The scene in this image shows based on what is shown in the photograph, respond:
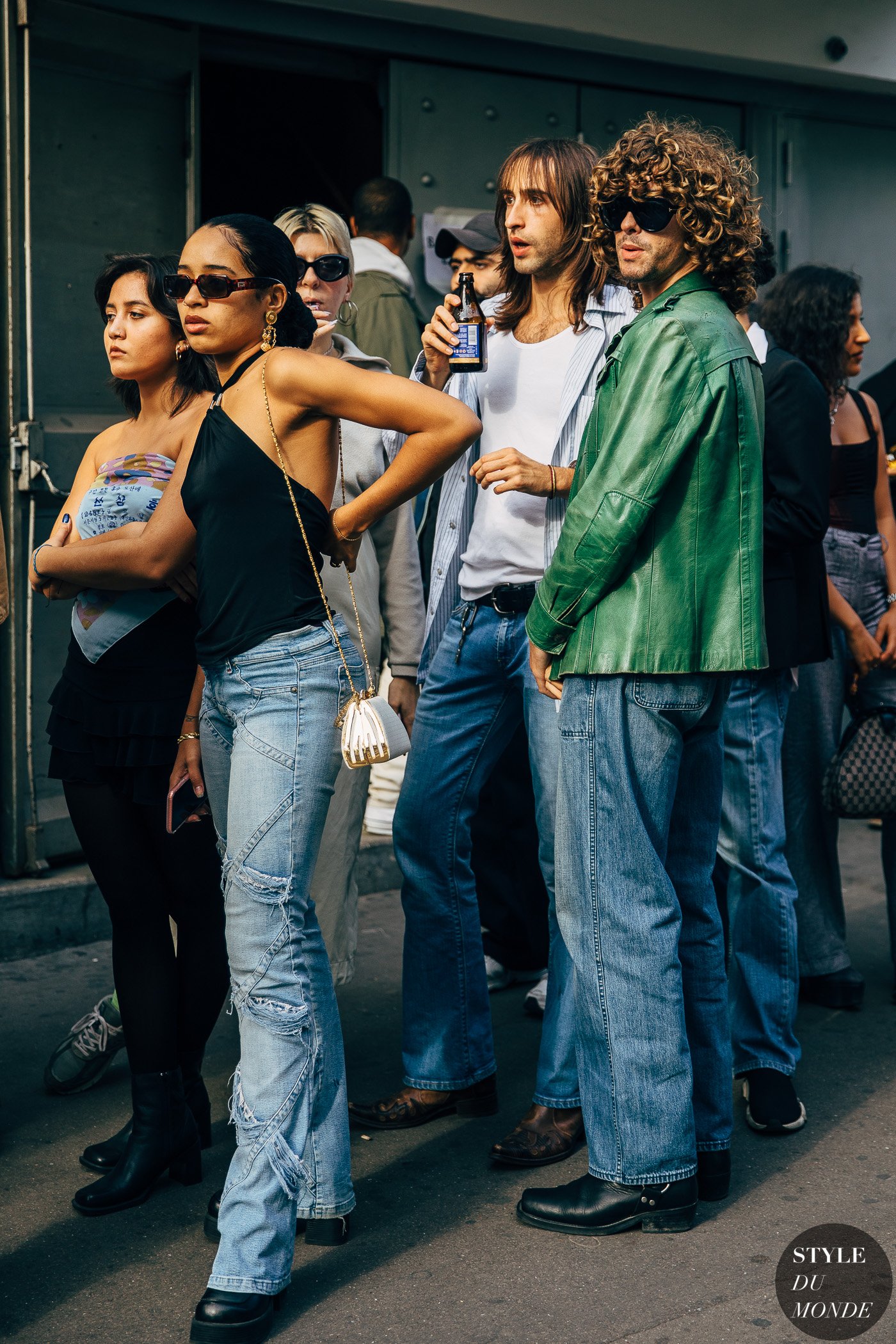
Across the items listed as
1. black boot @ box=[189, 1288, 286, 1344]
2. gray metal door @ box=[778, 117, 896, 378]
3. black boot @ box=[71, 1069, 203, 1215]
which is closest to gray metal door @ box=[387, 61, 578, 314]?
gray metal door @ box=[778, 117, 896, 378]

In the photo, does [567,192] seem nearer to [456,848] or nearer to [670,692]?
[670,692]

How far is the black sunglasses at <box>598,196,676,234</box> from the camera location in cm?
290

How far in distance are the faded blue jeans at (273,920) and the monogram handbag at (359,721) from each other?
0.03m

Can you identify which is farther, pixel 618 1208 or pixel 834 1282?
pixel 618 1208

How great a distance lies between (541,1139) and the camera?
3371 millimetres

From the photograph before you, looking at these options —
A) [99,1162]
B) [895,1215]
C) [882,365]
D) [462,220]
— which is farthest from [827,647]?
[882,365]

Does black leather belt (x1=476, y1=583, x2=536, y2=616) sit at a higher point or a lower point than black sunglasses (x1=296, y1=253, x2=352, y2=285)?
lower

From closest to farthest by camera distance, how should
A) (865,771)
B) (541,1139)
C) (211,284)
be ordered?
1. (211,284)
2. (541,1139)
3. (865,771)

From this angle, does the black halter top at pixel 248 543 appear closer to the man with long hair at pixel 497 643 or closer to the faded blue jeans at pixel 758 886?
the man with long hair at pixel 497 643

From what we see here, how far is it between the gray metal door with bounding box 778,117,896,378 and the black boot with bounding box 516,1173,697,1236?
4861mm

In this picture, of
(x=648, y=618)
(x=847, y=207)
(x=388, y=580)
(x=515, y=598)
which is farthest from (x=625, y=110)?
(x=648, y=618)

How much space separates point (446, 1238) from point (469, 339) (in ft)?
6.28

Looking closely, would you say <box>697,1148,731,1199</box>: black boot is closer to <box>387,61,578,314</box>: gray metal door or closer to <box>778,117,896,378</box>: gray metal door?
<box>387,61,578,314</box>: gray metal door

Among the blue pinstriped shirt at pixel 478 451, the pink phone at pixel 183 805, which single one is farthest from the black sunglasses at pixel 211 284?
the pink phone at pixel 183 805
